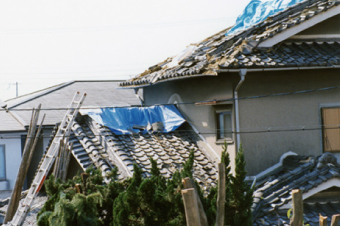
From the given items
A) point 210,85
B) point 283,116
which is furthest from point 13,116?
point 283,116

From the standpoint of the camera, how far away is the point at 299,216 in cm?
482

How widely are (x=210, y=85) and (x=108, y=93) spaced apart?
50.0 feet

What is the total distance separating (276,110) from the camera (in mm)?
13523

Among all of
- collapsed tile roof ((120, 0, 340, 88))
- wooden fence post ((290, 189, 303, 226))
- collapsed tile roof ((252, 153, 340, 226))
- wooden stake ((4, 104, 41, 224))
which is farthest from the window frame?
wooden fence post ((290, 189, 303, 226))

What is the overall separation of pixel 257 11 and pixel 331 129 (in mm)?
4593

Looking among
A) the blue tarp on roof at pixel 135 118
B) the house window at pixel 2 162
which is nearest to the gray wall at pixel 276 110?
the blue tarp on roof at pixel 135 118

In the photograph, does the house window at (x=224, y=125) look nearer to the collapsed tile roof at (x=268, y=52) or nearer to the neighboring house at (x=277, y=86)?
the neighboring house at (x=277, y=86)

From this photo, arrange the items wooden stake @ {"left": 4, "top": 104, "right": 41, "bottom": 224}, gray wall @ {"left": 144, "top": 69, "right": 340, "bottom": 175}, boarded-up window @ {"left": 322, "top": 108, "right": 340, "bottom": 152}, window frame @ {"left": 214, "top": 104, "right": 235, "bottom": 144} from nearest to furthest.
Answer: gray wall @ {"left": 144, "top": 69, "right": 340, "bottom": 175}, window frame @ {"left": 214, "top": 104, "right": 235, "bottom": 144}, boarded-up window @ {"left": 322, "top": 108, "right": 340, "bottom": 152}, wooden stake @ {"left": 4, "top": 104, "right": 41, "bottom": 224}

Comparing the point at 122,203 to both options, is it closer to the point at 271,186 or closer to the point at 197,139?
the point at 271,186

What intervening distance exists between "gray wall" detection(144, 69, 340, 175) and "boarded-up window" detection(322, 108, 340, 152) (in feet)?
0.53

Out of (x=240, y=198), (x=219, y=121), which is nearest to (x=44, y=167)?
(x=219, y=121)

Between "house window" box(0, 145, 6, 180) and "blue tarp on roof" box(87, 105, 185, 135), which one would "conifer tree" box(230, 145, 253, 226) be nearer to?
"blue tarp on roof" box(87, 105, 185, 135)

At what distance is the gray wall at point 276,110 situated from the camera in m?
13.2

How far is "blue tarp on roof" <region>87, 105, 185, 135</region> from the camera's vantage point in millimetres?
15047
